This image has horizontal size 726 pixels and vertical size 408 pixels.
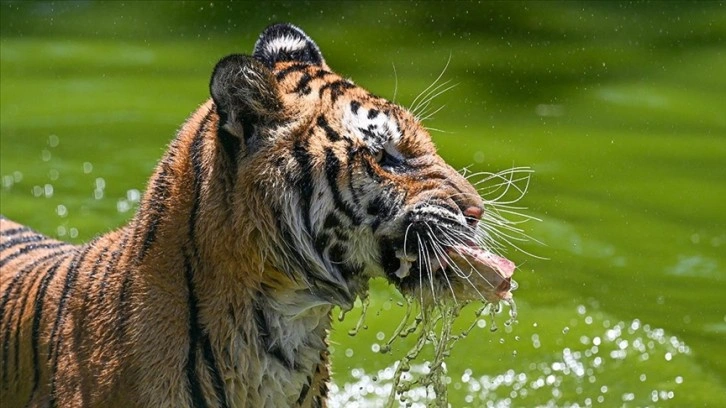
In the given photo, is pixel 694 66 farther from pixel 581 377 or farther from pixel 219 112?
pixel 219 112

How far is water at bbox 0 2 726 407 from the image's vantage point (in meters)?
5.27

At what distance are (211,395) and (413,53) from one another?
5.32 m

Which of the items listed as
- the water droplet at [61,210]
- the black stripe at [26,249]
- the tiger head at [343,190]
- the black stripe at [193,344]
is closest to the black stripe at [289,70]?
the tiger head at [343,190]

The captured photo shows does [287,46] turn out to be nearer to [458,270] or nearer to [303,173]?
[303,173]

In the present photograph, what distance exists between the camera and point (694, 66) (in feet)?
25.6

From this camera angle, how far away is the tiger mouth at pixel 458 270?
3.16 m

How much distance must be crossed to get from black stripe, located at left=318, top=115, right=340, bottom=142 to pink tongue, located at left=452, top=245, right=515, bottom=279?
1.29 feet

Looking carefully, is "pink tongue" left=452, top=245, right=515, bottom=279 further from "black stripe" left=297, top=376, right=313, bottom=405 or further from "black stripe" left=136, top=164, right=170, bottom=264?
"black stripe" left=136, top=164, right=170, bottom=264

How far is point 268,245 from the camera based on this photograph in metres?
3.13

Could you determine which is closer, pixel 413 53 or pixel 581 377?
pixel 581 377

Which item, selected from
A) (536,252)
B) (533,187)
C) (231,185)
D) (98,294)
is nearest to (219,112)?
(231,185)

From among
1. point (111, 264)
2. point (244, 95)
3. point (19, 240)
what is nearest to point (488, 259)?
point (244, 95)

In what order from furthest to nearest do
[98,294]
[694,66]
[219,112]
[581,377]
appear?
1. [694,66]
2. [581,377]
3. [98,294]
4. [219,112]

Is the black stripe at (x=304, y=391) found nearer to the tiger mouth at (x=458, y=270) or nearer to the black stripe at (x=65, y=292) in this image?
the tiger mouth at (x=458, y=270)
